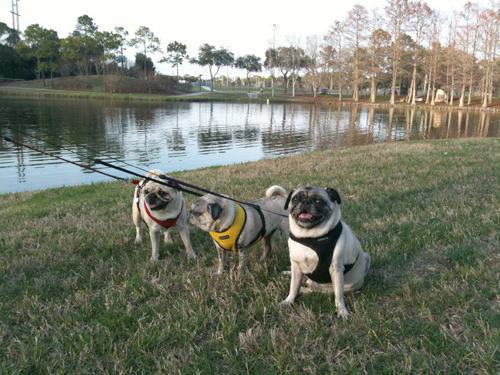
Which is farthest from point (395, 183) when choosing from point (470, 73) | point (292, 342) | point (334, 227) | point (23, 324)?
point (470, 73)

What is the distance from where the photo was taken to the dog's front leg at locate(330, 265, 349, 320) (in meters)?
3.23

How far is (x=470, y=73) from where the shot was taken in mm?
61719

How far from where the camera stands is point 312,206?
10.3 ft

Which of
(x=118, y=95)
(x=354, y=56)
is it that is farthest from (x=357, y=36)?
(x=118, y=95)

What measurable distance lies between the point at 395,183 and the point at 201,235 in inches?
197

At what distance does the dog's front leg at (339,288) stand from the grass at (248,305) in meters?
0.09

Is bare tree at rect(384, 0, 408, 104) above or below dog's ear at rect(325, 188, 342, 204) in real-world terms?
above

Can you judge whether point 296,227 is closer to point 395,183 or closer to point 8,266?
point 8,266

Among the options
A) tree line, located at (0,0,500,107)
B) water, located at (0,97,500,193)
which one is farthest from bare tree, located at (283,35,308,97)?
water, located at (0,97,500,193)

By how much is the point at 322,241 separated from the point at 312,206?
0.35 meters

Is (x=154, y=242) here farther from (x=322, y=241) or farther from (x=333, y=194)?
(x=333, y=194)

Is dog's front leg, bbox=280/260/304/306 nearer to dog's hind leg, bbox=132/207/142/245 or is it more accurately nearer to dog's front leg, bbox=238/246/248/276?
dog's front leg, bbox=238/246/248/276

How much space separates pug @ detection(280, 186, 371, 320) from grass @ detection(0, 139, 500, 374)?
34 cm

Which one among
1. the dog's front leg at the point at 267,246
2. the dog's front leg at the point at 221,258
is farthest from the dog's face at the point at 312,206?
the dog's front leg at the point at 267,246
